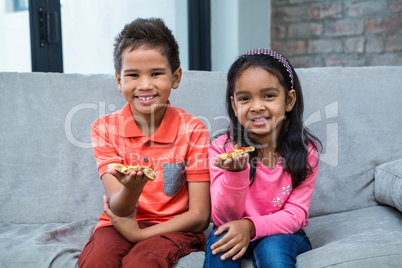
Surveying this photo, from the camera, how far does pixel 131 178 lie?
110 centimetres

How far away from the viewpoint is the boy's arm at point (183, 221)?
1.22 metres

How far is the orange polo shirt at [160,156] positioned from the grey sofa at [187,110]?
27 cm

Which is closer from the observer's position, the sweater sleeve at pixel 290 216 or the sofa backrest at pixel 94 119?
the sweater sleeve at pixel 290 216

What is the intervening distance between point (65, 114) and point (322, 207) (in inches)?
40.6

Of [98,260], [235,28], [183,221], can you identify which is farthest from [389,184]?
[235,28]

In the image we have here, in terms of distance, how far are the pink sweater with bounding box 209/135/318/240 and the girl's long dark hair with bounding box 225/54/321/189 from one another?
27 millimetres

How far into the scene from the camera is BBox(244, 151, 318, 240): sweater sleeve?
1218 mm

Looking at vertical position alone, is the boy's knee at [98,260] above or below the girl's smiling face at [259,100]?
below

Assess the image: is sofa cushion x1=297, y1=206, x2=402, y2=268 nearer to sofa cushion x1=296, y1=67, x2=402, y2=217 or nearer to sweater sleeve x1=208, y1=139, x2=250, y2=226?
sofa cushion x1=296, y1=67, x2=402, y2=217

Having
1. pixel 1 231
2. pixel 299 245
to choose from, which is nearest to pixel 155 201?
pixel 299 245

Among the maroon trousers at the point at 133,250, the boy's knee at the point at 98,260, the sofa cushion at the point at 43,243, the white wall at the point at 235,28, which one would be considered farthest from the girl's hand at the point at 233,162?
the white wall at the point at 235,28

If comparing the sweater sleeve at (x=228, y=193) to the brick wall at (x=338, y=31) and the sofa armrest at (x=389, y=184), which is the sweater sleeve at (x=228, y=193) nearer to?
the sofa armrest at (x=389, y=184)

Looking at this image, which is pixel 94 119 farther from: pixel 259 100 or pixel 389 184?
pixel 389 184

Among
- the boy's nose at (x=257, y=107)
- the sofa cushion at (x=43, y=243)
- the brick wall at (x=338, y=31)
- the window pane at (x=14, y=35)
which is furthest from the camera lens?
the brick wall at (x=338, y=31)
